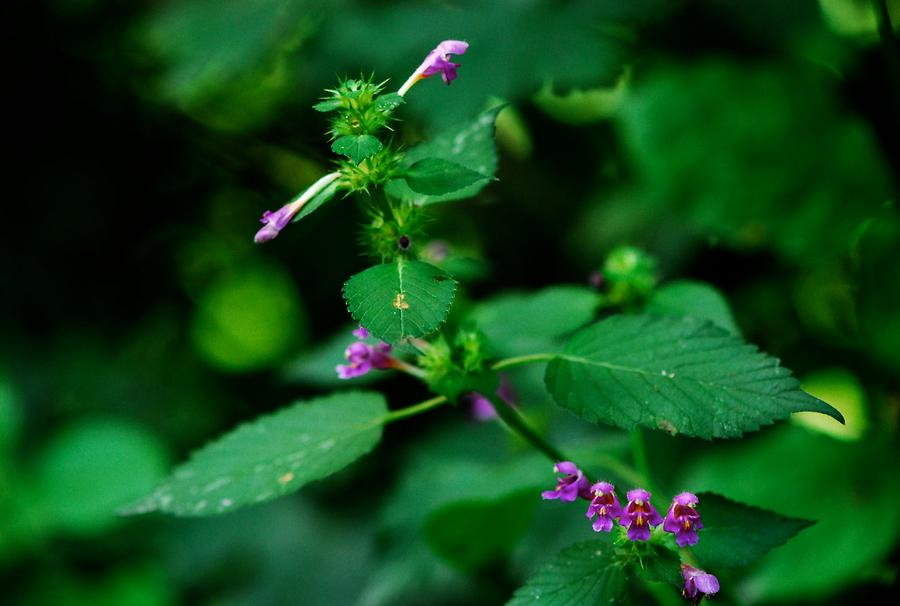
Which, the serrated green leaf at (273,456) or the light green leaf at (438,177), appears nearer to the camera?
the light green leaf at (438,177)

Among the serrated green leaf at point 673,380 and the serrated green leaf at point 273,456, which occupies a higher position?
the serrated green leaf at point 273,456

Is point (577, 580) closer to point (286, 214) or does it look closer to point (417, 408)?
point (417, 408)

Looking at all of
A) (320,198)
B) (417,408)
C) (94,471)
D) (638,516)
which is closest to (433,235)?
(94,471)

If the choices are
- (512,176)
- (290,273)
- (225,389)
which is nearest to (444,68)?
(512,176)

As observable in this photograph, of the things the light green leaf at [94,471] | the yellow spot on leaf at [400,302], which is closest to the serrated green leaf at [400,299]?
the yellow spot on leaf at [400,302]

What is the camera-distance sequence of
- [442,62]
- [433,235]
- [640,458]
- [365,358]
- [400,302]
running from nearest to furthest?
[400,302] < [442,62] < [365,358] < [640,458] < [433,235]

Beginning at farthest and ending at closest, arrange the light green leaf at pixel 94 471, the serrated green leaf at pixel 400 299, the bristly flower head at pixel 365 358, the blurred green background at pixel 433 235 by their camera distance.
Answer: the light green leaf at pixel 94 471 < the blurred green background at pixel 433 235 < the bristly flower head at pixel 365 358 < the serrated green leaf at pixel 400 299

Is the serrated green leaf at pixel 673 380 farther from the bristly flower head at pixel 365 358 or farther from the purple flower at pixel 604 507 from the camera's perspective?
the bristly flower head at pixel 365 358
